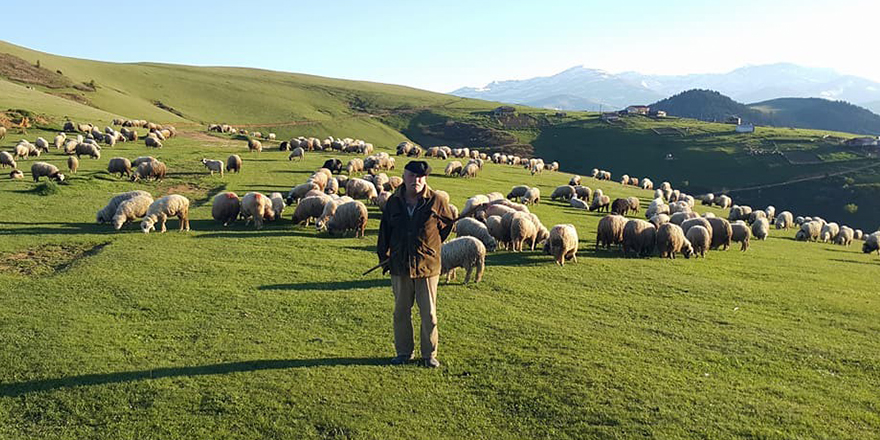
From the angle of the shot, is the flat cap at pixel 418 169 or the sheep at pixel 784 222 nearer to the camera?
the flat cap at pixel 418 169

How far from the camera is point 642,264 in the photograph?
17656 millimetres

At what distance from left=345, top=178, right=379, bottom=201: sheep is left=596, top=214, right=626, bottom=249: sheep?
37.0 ft

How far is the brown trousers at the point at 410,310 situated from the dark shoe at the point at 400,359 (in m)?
0.03

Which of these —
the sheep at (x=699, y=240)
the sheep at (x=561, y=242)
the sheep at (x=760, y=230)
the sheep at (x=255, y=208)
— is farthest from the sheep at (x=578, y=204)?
the sheep at (x=255, y=208)

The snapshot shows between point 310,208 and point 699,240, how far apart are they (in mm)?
15566

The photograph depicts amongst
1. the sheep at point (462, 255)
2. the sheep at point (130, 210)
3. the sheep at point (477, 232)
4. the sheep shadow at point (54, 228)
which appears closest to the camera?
the sheep at point (462, 255)

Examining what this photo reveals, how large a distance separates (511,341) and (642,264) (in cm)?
986

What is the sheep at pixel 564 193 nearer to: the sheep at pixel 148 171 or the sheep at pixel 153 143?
the sheep at pixel 148 171

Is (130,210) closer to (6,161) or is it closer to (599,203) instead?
(6,161)

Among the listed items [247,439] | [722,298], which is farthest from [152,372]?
[722,298]

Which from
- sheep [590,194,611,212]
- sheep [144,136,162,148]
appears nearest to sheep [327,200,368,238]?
sheep [590,194,611,212]

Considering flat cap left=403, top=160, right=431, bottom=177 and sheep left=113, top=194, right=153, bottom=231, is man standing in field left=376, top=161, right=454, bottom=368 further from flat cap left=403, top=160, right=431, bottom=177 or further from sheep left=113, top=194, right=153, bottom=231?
sheep left=113, top=194, right=153, bottom=231

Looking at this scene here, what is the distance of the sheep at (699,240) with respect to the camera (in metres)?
20.6

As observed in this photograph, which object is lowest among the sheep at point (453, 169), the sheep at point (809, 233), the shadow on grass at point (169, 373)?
the shadow on grass at point (169, 373)
